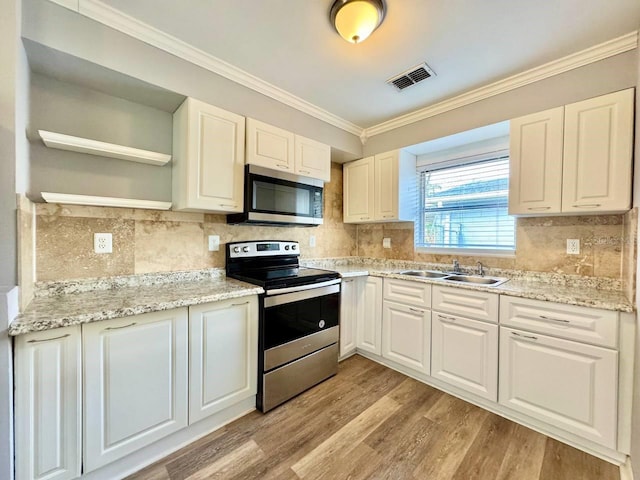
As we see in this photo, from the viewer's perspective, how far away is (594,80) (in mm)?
1817

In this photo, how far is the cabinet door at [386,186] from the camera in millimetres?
2867

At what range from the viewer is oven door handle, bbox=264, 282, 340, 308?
6.33 ft

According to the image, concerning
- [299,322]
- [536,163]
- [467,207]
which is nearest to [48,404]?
[299,322]

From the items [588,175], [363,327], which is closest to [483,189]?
[588,175]

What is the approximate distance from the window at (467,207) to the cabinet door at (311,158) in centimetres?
119

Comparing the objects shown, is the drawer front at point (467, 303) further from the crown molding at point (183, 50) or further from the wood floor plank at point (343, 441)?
the crown molding at point (183, 50)

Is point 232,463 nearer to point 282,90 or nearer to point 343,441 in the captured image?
point 343,441

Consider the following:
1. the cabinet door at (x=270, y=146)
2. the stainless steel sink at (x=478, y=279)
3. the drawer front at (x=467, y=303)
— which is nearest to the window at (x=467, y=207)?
the stainless steel sink at (x=478, y=279)

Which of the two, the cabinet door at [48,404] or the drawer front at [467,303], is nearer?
the cabinet door at [48,404]

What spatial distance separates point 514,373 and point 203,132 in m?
2.72

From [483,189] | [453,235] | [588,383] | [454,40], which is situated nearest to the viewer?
[588,383]

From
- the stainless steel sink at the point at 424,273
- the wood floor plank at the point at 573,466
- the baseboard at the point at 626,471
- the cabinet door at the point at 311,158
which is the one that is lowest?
the wood floor plank at the point at 573,466

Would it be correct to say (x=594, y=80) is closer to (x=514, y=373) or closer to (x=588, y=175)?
(x=588, y=175)

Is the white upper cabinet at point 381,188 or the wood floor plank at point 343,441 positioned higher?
the white upper cabinet at point 381,188
